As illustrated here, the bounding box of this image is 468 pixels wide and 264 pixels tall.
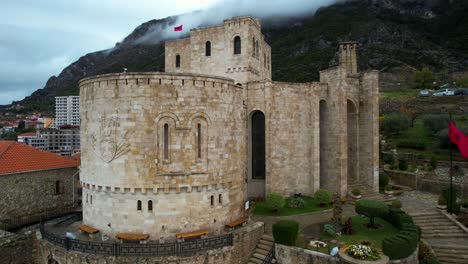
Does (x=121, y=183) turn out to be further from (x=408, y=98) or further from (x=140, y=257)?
(x=408, y=98)

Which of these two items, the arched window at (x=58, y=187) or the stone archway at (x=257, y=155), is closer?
the arched window at (x=58, y=187)

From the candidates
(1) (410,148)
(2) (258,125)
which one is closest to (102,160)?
(2) (258,125)

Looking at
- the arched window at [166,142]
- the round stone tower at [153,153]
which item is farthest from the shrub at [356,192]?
the arched window at [166,142]

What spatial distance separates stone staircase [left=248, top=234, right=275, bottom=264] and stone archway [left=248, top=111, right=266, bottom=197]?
7032 millimetres

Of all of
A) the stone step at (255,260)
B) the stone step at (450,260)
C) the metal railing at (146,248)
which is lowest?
the stone step at (450,260)

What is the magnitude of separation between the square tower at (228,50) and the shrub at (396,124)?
31444 mm

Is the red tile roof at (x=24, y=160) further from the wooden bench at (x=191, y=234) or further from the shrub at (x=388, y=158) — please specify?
the shrub at (x=388, y=158)

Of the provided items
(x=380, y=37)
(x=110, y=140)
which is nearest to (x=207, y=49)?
(x=110, y=140)

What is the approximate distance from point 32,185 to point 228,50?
17.7m

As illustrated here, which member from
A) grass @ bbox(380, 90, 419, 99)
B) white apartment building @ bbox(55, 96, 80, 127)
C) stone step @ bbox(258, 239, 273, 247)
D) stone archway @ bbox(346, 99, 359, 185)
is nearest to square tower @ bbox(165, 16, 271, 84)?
stone archway @ bbox(346, 99, 359, 185)

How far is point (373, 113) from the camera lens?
88.8ft

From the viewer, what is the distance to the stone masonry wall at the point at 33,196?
2075 cm

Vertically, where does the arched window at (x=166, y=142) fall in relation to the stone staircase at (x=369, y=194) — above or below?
above

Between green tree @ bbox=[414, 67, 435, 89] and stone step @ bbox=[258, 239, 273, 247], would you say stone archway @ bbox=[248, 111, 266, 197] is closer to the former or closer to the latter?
stone step @ bbox=[258, 239, 273, 247]
